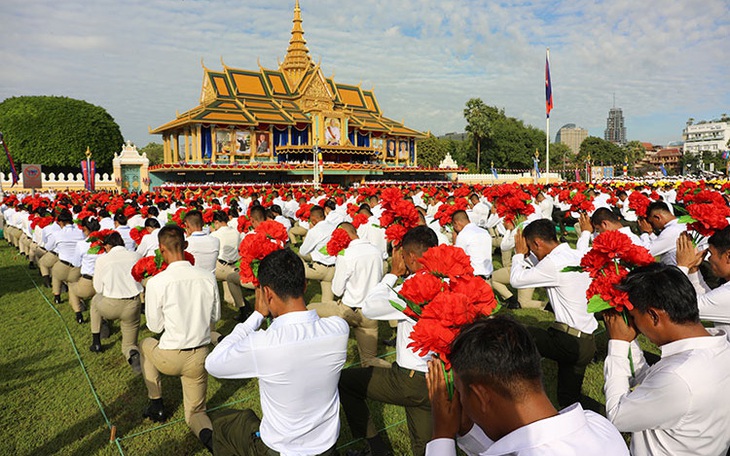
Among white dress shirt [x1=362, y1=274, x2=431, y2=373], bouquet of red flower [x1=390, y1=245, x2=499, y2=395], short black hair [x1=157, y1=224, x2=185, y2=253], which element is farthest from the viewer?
short black hair [x1=157, y1=224, x2=185, y2=253]

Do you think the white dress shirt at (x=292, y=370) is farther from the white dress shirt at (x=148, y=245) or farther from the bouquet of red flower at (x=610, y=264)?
the white dress shirt at (x=148, y=245)

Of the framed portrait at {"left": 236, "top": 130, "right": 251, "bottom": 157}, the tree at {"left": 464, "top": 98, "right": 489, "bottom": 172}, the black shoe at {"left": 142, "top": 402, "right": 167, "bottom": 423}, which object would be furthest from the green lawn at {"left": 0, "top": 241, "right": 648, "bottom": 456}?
the tree at {"left": 464, "top": 98, "right": 489, "bottom": 172}

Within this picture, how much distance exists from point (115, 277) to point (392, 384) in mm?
4084

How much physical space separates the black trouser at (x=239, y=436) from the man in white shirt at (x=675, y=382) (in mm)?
1763

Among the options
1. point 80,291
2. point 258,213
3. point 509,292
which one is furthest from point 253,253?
point 509,292

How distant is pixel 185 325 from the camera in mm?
3947

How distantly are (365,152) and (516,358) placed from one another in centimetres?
4411

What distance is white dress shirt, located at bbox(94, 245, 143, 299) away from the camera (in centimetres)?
561

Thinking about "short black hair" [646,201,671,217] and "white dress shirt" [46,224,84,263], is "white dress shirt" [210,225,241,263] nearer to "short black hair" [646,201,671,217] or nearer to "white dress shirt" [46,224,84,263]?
"white dress shirt" [46,224,84,263]

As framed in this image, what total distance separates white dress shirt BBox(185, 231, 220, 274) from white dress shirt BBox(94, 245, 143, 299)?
4.51 feet

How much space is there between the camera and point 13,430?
176 inches

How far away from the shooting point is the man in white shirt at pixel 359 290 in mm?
5293

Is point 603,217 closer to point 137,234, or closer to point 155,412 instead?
point 155,412

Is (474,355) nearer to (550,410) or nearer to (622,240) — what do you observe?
(550,410)
